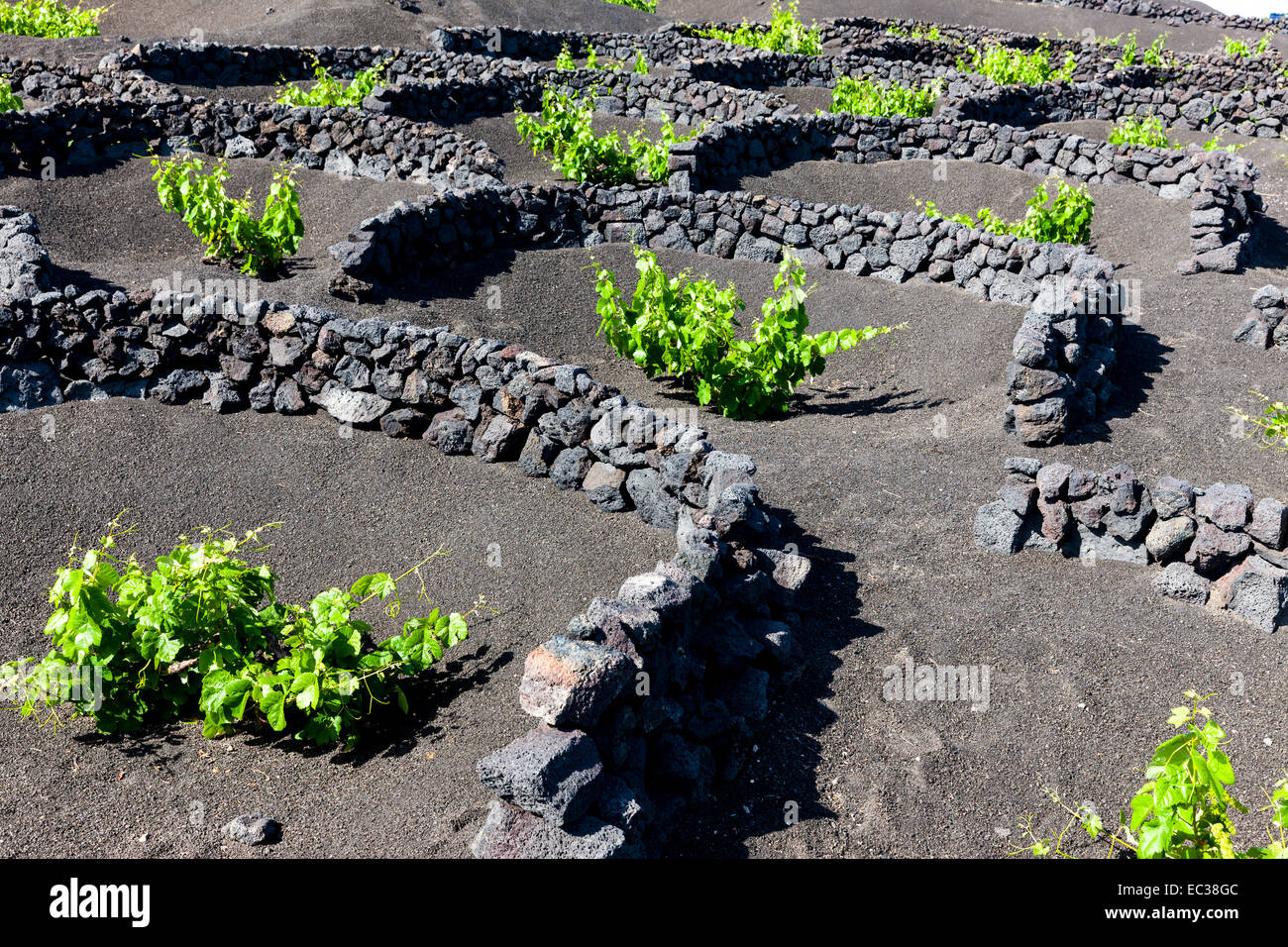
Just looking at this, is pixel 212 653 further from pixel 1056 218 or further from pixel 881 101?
pixel 881 101

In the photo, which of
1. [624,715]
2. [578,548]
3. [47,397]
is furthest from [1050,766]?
[47,397]

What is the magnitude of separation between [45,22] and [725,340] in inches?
845

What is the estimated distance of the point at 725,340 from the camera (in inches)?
377

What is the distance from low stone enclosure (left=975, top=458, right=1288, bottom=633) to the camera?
21.6ft

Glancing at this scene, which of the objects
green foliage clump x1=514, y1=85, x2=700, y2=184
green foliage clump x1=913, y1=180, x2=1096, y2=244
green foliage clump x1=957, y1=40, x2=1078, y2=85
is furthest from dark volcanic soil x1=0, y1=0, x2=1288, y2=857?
green foliage clump x1=957, y1=40, x2=1078, y2=85

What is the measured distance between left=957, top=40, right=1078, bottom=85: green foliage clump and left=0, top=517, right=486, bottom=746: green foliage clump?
22.7 metres

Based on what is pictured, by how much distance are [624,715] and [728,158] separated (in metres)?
13.4

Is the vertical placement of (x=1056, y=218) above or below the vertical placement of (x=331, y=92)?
below

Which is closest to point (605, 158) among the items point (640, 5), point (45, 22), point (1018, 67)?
point (1018, 67)

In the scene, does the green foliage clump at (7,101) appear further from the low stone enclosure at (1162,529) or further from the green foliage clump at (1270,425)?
the green foliage clump at (1270,425)

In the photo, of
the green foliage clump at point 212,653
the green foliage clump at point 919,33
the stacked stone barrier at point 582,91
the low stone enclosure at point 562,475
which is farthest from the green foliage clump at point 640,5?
the green foliage clump at point 212,653

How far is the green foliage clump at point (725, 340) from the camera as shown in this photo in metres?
9.48

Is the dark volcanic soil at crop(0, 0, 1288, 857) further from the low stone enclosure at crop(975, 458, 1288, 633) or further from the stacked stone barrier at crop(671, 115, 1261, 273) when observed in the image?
the stacked stone barrier at crop(671, 115, 1261, 273)
